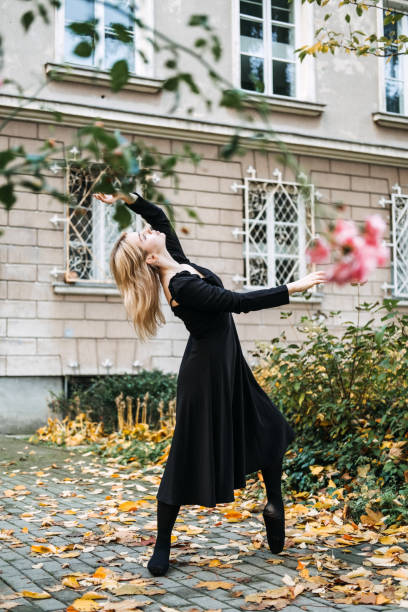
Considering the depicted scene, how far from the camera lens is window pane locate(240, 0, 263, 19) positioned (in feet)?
41.7

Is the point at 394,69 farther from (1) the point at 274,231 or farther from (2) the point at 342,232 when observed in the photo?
(2) the point at 342,232

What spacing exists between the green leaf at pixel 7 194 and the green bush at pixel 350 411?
3.32 meters

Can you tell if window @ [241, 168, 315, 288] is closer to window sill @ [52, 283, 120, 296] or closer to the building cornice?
the building cornice

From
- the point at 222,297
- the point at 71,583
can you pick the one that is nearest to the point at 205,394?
the point at 222,297

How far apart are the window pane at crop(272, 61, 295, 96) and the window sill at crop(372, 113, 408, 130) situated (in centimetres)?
164

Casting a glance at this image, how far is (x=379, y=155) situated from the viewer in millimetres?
13281

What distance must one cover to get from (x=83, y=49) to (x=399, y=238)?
11.7 metres

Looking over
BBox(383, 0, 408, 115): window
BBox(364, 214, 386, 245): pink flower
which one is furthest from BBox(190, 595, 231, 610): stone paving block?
BBox(383, 0, 408, 115): window

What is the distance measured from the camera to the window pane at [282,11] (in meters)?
13.0

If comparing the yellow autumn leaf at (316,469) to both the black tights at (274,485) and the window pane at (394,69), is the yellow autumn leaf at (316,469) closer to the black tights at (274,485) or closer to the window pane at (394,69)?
the black tights at (274,485)

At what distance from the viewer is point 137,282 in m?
3.96

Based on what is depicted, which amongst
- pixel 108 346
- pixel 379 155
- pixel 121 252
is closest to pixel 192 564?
pixel 121 252

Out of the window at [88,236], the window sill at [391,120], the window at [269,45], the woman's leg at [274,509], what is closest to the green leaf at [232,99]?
the woman's leg at [274,509]

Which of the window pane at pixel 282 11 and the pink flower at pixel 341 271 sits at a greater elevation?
the window pane at pixel 282 11
